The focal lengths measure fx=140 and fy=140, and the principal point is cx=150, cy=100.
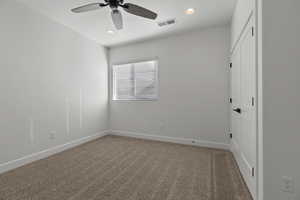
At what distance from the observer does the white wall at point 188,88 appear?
123 inches

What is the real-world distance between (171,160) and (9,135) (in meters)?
2.71

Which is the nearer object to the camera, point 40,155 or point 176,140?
point 40,155

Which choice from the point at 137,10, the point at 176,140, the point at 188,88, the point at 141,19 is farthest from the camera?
the point at 176,140

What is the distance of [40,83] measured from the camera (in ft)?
8.67

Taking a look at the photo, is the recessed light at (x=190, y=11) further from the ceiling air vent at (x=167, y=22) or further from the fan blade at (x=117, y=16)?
the fan blade at (x=117, y=16)

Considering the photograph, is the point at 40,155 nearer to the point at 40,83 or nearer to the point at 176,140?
the point at 40,83

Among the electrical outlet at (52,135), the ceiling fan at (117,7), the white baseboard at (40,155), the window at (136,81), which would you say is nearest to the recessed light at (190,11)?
the ceiling fan at (117,7)

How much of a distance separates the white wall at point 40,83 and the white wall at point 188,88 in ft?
4.32
